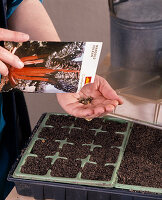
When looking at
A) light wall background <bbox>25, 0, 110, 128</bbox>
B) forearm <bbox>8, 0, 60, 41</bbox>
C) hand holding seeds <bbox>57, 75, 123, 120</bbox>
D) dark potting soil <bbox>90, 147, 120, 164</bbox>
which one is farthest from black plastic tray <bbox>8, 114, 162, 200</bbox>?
light wall background <bbox>25, 0, 110, 128</bbox>

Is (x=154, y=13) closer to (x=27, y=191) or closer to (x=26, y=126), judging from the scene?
(x=26, y=126)

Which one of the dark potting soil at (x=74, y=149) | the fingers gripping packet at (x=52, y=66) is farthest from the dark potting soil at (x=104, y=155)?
the fingers gripping packet at (x=52, y=66)

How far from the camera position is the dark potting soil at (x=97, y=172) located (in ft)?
2.93

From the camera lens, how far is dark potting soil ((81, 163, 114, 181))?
892 mm

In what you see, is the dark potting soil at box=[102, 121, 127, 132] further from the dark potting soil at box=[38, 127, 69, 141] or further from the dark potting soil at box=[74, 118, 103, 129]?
the dark potting soil at box=[38, 127, 69, 141]

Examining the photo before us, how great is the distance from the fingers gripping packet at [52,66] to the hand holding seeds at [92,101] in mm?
84

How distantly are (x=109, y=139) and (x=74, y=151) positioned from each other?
5.0 inches

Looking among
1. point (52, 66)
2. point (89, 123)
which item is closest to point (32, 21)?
point (52, 66)

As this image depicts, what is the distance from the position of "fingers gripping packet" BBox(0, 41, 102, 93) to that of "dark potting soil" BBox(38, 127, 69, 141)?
216 mm

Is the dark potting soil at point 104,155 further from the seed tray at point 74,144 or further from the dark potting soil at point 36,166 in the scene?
the dark potting soil at point 36,166

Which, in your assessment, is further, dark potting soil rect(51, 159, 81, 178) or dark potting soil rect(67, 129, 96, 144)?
dark potting soil rect(67, 129, 96, 144)

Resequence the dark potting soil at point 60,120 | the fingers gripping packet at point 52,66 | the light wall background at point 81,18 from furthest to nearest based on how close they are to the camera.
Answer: the light wall background at point 81,18 → the dark potting soil at point 60,120 → the fingers gripping packet at point 52,66

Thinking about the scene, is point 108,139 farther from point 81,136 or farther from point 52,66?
point 52,66

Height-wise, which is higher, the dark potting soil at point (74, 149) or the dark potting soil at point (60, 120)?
Answer: the dark potting soil at point (60, 120)
